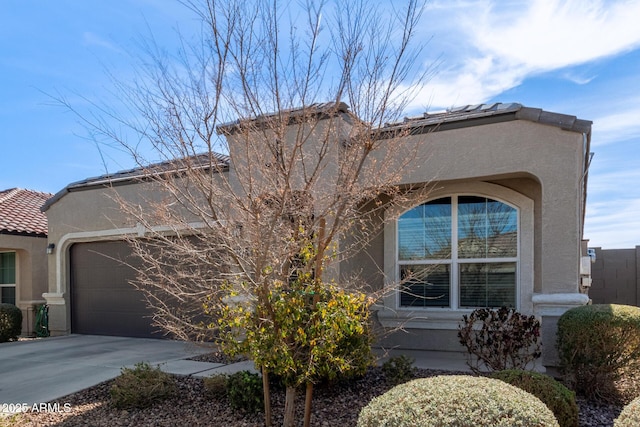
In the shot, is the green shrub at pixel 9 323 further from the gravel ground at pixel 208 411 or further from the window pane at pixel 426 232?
the window pane at pixel 426 232

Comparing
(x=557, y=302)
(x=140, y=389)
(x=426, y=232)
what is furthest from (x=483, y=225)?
(x=140, y=389)

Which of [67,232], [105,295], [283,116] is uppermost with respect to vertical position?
[283,116]

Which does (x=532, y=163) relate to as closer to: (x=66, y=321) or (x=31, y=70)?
(x=31, y=70)

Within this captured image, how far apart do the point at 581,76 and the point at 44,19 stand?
8.83 metres

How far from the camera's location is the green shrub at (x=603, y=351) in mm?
6285

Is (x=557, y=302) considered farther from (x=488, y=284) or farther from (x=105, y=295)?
(x=105, y=295)

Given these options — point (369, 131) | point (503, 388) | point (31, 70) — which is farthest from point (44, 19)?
point (503, 388)

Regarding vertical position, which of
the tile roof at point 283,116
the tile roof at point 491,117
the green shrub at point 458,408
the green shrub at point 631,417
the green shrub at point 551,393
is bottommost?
the green shrub at point 551,393

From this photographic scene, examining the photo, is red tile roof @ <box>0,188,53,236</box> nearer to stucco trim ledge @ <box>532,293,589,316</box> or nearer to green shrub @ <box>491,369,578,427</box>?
stucco trim ledge @ <box>532,293,589,316</box>

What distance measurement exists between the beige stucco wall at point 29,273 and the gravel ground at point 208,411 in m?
9.36

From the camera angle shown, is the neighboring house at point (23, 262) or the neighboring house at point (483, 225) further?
the neighboring house at point (23, 262)

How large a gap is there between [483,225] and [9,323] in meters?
12.3

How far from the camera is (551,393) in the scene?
504cm

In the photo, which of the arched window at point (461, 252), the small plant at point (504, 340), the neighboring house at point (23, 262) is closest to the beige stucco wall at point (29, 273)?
the neighboring house at point (23, 262)
